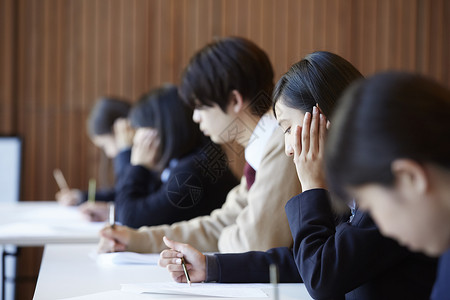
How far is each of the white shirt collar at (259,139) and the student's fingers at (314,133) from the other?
1.34 ft

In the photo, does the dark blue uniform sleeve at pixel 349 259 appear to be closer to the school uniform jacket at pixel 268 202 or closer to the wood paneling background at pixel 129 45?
the school uniform jacket at pixel 268 202

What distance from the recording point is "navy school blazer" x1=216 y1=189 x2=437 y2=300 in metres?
1.19

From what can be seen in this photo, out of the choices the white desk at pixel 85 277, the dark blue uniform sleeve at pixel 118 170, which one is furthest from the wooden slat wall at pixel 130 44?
the white desk at pixel 85 277

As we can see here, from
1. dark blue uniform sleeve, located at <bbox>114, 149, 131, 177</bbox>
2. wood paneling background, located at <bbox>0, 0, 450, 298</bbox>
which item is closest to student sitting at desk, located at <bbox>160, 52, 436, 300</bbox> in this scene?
dark blue uniform sleeve, located at <bbox>114, 149, 131, 177</bbox>

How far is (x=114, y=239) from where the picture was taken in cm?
188

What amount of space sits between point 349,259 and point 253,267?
34 centimetres

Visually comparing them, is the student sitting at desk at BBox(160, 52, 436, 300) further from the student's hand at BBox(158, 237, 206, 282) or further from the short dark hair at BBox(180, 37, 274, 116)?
the short dark hair at BBox(180, 37, 274, 116)

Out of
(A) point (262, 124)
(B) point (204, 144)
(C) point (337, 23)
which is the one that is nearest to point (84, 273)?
(A) point (262, 124)

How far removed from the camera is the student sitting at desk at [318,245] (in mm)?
1196

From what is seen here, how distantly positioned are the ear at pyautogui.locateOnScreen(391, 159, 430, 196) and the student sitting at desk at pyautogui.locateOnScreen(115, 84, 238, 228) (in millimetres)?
1664

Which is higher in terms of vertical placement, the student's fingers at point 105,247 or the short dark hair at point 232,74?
the short dark hair at point 232,74

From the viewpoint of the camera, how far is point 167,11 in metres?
4.42

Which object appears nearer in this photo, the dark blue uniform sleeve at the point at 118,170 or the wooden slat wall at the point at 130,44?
the dark blue uniform sleeve at the point at 118,170

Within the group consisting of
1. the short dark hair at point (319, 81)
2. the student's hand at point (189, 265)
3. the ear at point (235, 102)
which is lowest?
the student's hand at point (189, 265)
